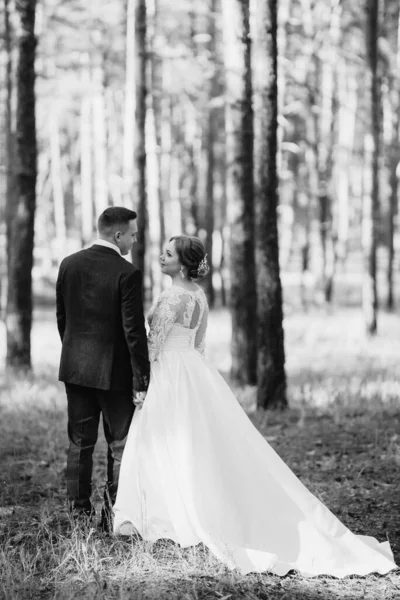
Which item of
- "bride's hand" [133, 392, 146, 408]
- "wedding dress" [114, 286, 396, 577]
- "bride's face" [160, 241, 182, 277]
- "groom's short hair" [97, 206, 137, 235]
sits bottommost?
"wedding dress" [114, 286, 396, 577]

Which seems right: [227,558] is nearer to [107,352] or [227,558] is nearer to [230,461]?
[230,461]

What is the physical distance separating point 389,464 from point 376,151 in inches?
513

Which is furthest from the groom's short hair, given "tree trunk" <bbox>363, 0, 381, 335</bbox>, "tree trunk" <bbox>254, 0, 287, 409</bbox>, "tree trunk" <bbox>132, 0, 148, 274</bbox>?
"tree trunk" <bbox>363, 0, 381, 335</bbox>

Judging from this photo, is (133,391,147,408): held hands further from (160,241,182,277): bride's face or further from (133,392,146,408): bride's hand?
(160,241,182,277): bride's face

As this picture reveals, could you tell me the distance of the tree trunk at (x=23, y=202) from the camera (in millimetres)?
12617

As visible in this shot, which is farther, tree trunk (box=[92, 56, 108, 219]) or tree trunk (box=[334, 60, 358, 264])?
tree trunk (box=[334, 60, 358, 264])

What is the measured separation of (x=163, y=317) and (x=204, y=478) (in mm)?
1167

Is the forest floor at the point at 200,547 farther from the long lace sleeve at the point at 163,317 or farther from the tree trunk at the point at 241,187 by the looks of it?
the long lace sleeve at the point at 163,317

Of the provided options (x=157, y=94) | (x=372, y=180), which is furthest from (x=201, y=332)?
(x=157, y=94)

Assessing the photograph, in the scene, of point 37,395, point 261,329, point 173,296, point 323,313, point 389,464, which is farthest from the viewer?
point 323,313

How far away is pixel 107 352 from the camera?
5.67 m

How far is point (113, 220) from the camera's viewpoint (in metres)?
5.71

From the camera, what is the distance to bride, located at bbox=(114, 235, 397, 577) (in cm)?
527

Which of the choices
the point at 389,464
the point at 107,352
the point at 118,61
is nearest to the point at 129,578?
the point at 107,352
